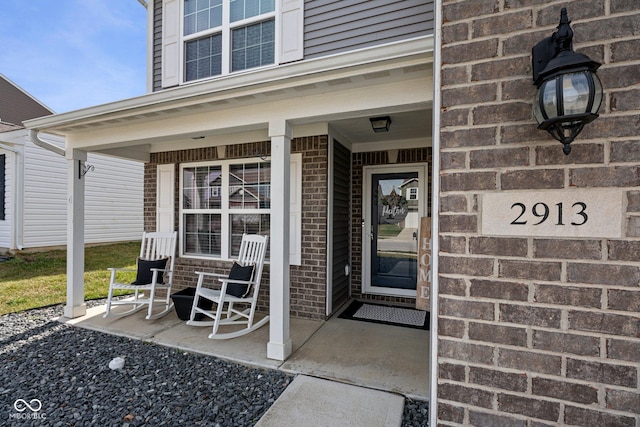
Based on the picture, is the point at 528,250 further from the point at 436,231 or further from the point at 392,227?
the point at 392,227

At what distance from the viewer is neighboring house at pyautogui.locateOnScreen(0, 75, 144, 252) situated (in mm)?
7984

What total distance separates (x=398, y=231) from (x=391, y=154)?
1.19 meters

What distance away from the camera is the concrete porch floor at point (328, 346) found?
2.68 m

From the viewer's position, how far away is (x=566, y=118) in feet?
3.64

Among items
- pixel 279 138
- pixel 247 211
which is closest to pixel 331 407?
pixel 279 138

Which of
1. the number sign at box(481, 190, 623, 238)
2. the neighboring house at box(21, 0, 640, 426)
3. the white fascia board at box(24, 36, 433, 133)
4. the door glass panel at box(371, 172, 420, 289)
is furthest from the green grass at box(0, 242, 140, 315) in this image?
the number sign at box(481, 190, 623, 238)

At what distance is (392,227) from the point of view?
15.9ft

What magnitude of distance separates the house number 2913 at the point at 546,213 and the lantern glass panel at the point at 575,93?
0.37 m

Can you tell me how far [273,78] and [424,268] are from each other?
189cm

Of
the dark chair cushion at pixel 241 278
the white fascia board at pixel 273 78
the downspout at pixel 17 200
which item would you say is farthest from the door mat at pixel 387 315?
the downspout at pixel 17 200

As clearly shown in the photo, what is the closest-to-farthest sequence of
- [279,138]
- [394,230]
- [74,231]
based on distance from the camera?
1. [279,138]
2. [74,231]
3. [394,230]

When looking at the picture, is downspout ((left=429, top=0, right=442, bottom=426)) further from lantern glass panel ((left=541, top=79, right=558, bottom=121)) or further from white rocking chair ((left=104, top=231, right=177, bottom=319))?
white rocking chair ((left=104, top=231, right=177, bottom=319))

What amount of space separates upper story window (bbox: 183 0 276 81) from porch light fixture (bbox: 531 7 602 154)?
4021 mm

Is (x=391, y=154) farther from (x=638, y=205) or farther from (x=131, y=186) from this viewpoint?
(x=131, y=186)
